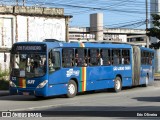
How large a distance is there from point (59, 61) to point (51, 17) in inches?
735

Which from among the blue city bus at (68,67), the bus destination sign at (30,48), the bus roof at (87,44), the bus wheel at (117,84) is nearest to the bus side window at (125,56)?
the blue city bus at (68,67)

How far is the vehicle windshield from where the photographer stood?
19.1 metres

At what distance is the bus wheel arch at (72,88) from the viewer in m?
20.4

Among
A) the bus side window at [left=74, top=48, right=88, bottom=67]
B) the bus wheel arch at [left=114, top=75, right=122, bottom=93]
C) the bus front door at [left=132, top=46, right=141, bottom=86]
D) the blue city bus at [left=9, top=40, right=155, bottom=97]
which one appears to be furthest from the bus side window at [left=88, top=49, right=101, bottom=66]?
the bus front door at [left=132, top=46, right=141, bottom=86]

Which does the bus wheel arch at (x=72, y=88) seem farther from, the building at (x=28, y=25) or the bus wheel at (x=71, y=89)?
the building at (x=28, y=25)

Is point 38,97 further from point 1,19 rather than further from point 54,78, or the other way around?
point 1,19

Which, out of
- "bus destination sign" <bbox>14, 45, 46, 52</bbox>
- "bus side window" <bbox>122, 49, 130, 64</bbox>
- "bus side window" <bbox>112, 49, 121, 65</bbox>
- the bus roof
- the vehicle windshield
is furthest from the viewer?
"bus side window" <bbox>122, 49, 130, 64</bbox>

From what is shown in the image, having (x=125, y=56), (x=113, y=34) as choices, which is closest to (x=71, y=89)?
(x=125, y=56)

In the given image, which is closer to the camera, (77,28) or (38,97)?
(38,97)

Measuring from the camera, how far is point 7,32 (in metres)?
35.3

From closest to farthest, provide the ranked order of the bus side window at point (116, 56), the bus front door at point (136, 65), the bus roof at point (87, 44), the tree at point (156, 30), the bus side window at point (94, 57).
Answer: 1. the bus roof at point (87, 44)
2. the bus side window at point (94, 57)
3. the bus side window at point (116, 56)
4. the bus front door at point (136, 65)
5. the tree at point (156, 30)

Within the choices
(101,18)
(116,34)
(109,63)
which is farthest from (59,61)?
(116,34)

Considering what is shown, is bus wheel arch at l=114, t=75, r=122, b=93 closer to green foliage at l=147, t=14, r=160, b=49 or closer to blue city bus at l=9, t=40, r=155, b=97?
blue city bus at l=9, t=40, r=155, b=97

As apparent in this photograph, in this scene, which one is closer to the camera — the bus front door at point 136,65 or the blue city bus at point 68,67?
the blue city bus at point 68,67
